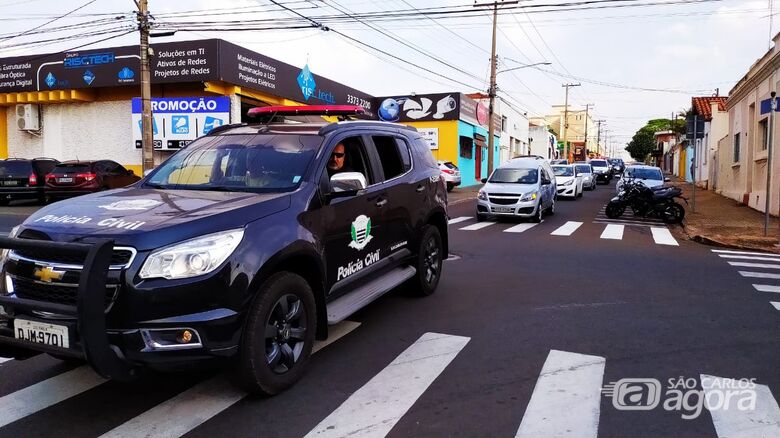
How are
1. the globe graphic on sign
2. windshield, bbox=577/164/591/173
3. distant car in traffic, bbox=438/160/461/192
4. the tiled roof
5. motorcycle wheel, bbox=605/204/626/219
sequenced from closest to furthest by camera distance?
motorcycle wheel, bbox=605/204/626/219 < distant car in traffic, bbox=438/160/461/192 < windshield, bbox=577/164/591/173 < the globe graphic on sign < the tiled roof

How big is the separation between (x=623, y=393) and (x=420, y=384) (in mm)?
1446

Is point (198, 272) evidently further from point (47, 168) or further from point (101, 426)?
point (47, 168)

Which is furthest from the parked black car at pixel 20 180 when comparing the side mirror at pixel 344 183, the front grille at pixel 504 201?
the side mirror at pixel 344 183

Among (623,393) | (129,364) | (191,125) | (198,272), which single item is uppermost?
(191,125)

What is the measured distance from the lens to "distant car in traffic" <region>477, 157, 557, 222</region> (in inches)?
618

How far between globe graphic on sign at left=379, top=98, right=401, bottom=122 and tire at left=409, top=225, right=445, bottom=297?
2668 cm

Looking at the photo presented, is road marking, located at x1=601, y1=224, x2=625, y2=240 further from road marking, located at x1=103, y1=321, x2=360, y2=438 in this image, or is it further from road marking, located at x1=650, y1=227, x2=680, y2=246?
road marking, located at x1=103, y1=321, x2=360, y2=438

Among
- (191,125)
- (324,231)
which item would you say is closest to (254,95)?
(191,125)

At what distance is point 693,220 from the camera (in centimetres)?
1587

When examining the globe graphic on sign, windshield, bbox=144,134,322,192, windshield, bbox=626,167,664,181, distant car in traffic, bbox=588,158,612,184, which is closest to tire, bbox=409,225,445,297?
windshield, bbox=144,134,322,192

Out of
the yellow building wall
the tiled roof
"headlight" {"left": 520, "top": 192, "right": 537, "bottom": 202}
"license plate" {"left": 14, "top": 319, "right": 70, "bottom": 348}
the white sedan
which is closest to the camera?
"license plate" {"left": 14, "top": 319, "right": 70, "bottom": 348}

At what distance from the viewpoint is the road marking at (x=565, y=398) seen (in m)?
3.50

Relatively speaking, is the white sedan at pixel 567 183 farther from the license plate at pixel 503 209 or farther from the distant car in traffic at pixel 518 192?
the license plate at pixel 503 209

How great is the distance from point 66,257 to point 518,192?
13.6 metres
